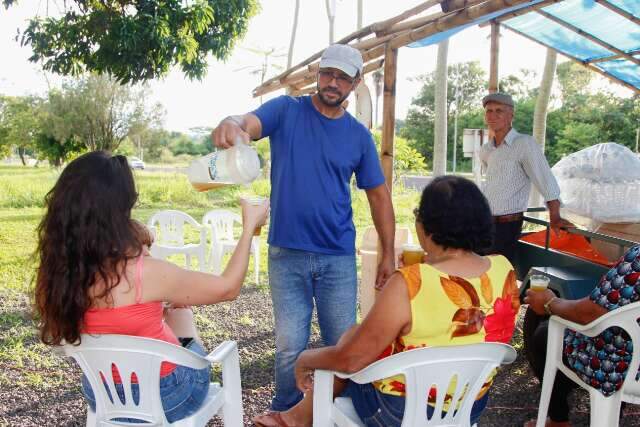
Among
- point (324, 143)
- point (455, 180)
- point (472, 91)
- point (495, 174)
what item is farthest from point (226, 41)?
point (472, 91)

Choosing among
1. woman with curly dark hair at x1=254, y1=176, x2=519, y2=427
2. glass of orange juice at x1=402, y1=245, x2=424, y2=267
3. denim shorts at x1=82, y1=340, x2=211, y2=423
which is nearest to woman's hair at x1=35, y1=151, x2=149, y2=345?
denim shorts at x1=82, y1=340, x2=211, y2=423

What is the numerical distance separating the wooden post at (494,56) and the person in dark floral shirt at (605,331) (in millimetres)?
3515

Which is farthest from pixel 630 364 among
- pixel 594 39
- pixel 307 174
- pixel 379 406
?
pixel 594 39

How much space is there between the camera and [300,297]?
265cm

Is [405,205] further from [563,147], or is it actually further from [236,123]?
[563,147]

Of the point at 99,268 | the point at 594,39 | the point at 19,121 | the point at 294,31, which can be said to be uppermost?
the point at 294,31

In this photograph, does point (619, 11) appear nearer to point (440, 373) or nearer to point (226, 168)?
point (226, 168)

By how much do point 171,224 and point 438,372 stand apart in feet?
16.1

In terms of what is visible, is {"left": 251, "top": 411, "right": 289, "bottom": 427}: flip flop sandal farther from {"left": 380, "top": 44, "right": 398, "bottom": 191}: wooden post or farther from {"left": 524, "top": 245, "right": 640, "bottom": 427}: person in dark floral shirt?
{"left": 380, "top": 44, "right": 398, "bottom": 191}: wooden post

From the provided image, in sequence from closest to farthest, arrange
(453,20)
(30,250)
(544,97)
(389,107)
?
(453,20) < (389,107) < (30,250) < (544,97)

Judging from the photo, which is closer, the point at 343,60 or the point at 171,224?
the point at 343,60

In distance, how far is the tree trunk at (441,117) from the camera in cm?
1062

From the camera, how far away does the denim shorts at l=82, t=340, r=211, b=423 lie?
1883 millimetres

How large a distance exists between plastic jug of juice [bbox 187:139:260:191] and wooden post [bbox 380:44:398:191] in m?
2.14
